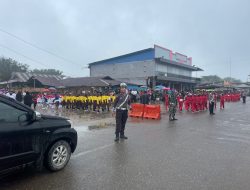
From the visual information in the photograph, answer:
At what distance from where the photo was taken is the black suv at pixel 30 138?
4.48 metres

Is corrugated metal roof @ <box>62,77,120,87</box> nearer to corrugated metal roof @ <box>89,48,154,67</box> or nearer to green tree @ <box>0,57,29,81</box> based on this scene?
corrugated metal roof @ <box>89,48,154,67</box>

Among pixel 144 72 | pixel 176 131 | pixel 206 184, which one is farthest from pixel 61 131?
pixel 144 72

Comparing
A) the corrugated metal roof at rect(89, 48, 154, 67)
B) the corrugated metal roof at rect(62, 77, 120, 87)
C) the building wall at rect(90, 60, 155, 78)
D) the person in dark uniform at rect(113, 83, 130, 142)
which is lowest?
the person in dark uniform at rect(113, 83, 130, 142)

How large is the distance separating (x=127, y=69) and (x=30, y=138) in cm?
4175

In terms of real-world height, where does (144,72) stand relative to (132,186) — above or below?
above

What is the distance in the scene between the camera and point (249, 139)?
9328 mm

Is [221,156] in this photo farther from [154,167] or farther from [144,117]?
[144,117]

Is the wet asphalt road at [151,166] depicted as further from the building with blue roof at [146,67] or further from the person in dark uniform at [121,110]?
the building with blue roof at [146,67]

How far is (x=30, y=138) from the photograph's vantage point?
4.86 meters

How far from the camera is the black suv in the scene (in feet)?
14.7

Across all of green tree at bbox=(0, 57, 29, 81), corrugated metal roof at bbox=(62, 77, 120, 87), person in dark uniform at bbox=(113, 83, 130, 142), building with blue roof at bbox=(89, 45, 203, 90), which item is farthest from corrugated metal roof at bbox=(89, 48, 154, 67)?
person in dark uniform at bbox=(113, 83, 130, 142)

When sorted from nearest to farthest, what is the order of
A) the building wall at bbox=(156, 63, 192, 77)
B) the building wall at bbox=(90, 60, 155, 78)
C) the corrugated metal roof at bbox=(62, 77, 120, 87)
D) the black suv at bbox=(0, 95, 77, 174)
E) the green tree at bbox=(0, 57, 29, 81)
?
the black suv at bbox=(0, 95, 77, 174) → the corrugated metal roof at bbox=(62, 77, 120, 87) → the building wall at bbox=(90, 60, 155, 78) → the building wall at bbox=(156, 63, 192, 77) → the green tree at bbox=(0, 57, 29, 81)

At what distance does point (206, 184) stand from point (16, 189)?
325 centimetres

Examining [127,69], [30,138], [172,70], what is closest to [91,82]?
[127,69]
